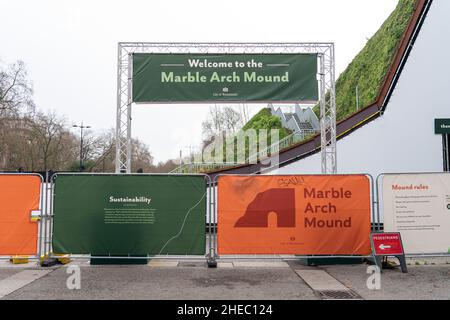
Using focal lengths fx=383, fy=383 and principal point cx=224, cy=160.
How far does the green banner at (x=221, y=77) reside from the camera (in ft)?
Answer: 39.3

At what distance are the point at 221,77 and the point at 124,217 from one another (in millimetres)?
5600

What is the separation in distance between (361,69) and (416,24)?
64.1 ft

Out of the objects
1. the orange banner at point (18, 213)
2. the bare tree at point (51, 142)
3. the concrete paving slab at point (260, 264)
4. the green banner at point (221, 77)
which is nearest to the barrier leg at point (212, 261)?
the concrete paving slab at point (260, 264)

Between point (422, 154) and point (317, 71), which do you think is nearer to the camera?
point (317, 71)

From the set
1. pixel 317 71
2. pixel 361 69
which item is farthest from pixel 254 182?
pixel 361 69

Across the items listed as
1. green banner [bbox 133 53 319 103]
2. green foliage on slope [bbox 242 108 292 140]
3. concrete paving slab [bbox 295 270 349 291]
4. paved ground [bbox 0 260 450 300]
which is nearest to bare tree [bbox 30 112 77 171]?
green foliage on slope [bbox 242 108 292 140]

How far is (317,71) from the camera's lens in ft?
39.7

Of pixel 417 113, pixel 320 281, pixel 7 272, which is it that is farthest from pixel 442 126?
pixel 7 272

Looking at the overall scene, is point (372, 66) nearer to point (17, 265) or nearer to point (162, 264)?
point (162, 264)

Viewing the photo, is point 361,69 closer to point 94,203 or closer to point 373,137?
point 373,137

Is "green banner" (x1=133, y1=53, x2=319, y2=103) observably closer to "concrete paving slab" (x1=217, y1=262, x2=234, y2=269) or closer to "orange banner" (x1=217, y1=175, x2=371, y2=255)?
"orange banner" (x1=217, y1=175, x2=371, y2=255)

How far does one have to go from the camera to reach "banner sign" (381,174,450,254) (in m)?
8.46

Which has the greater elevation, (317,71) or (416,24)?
(416,24)

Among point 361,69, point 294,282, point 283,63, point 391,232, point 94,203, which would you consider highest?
point 361,69
